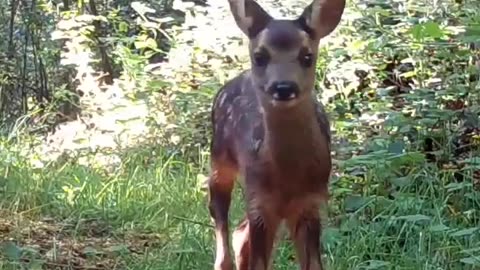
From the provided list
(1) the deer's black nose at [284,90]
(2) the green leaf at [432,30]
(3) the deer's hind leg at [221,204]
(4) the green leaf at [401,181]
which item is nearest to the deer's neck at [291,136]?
(1) the deer's black nose at [284,90]

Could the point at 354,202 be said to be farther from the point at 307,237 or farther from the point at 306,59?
the point at 306,59

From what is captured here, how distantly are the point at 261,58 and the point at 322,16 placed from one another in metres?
0.33

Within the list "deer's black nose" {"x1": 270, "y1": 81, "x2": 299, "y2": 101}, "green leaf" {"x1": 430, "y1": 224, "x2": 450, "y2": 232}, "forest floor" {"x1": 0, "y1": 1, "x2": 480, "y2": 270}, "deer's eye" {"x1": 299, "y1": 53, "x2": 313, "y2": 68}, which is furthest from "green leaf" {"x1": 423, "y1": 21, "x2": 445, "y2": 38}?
"deer's black nose" {"x1": 270, "y1": 81, "x2": 299, "y2": 101}

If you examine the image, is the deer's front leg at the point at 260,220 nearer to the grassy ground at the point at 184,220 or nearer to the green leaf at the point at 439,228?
the grassy ground at the point at 184,220

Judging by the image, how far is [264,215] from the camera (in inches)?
186

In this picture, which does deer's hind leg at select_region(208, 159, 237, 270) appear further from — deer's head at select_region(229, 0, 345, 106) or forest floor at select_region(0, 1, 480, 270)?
deer's head at select_region(229, 0, 345, 106)

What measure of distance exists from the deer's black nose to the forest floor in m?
1.45

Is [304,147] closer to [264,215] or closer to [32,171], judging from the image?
[264,215]

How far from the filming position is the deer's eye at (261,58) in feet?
14.7

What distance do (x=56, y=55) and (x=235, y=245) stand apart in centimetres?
859

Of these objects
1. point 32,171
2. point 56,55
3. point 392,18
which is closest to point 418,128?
point 392,18

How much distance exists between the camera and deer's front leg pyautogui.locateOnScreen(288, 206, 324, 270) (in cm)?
479

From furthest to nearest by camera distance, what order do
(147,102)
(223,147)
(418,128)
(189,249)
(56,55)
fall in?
1. (56,55)
2. (147,102)
3. (418,128)
4. (189,249)
5. (223,147)

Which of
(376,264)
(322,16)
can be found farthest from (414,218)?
(322,16)
